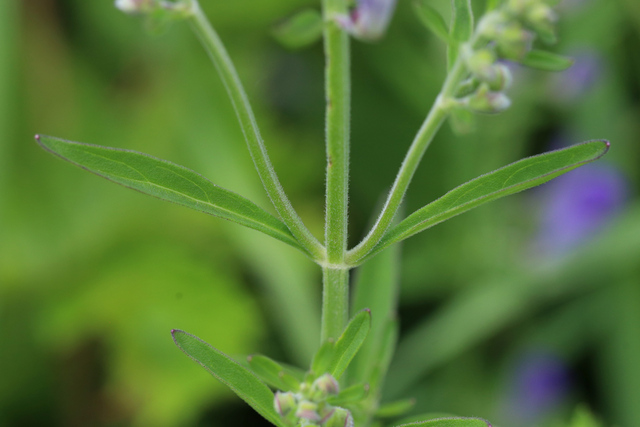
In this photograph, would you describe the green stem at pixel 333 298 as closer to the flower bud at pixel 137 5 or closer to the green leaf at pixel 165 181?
the green leaf at pixel 165 181

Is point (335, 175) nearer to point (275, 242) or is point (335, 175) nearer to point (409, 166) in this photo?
point (409, 166)

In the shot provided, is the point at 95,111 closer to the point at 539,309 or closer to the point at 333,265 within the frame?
the point at 539,309

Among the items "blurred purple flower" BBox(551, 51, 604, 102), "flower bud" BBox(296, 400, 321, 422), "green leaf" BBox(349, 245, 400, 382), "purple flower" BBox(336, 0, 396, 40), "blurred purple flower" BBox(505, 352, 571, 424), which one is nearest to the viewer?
"flower bud" BBox(296, 400, 321, 422)

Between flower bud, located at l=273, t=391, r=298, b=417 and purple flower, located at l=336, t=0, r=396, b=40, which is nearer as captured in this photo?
flower bud, located at l=273, t=391, r=298, b=417

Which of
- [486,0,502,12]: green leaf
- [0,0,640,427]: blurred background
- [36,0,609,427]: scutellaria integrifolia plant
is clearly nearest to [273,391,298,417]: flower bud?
[36,0,609,427]: scutellaria integrifolia plant

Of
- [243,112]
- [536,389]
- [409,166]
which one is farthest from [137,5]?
[536,389]

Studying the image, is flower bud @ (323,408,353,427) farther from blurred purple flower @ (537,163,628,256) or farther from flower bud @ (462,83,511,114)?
blurred purple flower @ (537,163,628,256)

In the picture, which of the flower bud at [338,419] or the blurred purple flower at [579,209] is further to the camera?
the blurred purple flower at [579,209]

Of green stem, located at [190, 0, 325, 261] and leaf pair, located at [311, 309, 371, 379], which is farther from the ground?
green stem, located at [190, 0, 325, 261]

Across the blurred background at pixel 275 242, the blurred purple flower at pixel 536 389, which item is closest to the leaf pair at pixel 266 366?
the blurred background at pixel 275 242
